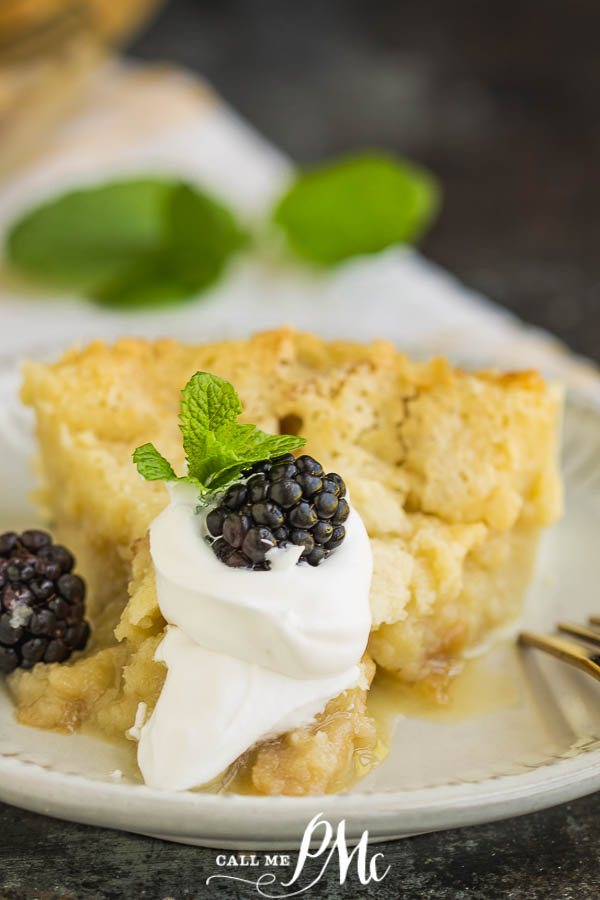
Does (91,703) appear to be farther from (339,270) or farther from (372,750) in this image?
(339,270)

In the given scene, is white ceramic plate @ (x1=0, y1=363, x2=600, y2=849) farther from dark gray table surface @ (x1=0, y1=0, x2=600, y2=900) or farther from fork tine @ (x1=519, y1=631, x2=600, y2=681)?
dark gray table surface @ (x1=0, y1=0, x2=600, y2=900)

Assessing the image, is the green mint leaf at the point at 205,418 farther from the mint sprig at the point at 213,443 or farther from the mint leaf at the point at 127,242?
the mint leaf at the point at 127,242

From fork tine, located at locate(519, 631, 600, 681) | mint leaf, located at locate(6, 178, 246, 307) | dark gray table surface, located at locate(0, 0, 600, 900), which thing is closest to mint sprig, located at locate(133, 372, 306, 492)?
fork tine, located at locate(519, 631, 600, 681)

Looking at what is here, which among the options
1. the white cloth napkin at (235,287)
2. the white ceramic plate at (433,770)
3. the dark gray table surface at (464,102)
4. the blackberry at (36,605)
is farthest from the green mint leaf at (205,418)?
the dark gray table surface at (464,102)

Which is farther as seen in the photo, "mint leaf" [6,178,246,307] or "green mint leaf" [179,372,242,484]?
"mint leaf" [6,178,246,307]

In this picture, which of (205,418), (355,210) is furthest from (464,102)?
(205,418)
